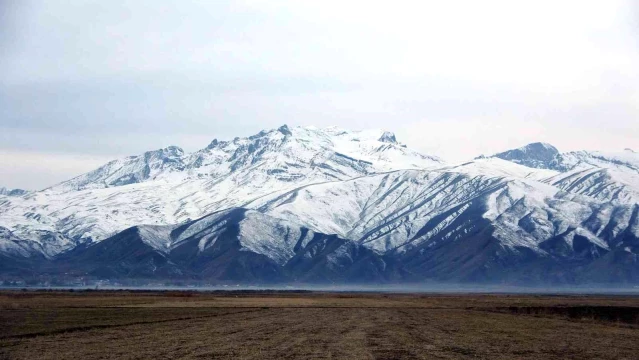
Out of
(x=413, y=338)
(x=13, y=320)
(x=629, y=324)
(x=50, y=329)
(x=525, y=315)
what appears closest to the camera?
(x=413, y=338)

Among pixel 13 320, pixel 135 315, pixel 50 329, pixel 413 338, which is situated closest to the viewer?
pixel 413 338

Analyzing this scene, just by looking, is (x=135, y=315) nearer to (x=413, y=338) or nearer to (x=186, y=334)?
(x=186, y=334)

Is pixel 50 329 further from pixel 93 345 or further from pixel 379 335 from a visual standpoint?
pixel 379 335

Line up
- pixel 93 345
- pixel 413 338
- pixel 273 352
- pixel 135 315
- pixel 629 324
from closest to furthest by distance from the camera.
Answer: pixel 273 352
pixel 93 345
pixel 413 338
pixel 629 324
pixel 135 315

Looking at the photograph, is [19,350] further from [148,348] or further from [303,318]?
[303,318]

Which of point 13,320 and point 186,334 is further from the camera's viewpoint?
point 13,320

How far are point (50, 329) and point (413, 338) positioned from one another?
28787mm

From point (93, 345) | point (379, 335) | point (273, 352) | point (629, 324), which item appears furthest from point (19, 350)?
point (629, 324)

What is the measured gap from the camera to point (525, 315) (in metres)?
111

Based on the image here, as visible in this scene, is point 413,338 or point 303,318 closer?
point 413,338

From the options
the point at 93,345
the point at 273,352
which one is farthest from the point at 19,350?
the point at 273,352

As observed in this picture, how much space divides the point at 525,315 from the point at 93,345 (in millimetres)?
60028

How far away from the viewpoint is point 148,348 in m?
62.1

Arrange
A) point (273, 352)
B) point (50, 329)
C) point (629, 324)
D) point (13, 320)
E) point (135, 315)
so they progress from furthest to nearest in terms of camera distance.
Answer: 1. point (135, 315)
2. point (629, 324)
3. point (13, 320)
4. point (50, 329)
5. point (273, 352)
